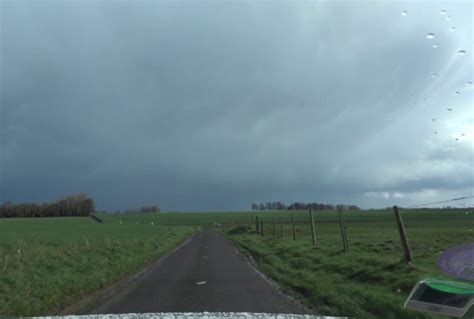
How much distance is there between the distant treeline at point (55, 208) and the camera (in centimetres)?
13300

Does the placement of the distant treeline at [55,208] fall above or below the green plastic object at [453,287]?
above

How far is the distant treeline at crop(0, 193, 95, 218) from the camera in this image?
133 m

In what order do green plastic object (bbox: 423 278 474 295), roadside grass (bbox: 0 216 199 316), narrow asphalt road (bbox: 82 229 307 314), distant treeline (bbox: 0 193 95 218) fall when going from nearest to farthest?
green plastic object (bbox: 423 278 474 295), narrow asphalt road (bbox: 82 229 307 314), roadside grass (bbox: 0 216 199 316), distant treeline (bbox: 0 193 95 218)

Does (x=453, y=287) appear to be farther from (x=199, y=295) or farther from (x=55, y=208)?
(x=55, y=208)

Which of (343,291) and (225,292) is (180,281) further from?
(343,291)

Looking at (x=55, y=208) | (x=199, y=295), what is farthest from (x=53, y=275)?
(x=55, y=208)

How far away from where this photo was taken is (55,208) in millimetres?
140750

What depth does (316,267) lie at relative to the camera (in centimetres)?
1412

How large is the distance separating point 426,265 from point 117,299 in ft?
27.8

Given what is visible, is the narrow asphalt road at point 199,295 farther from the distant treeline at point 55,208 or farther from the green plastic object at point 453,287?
the distant treeline at point 55,208

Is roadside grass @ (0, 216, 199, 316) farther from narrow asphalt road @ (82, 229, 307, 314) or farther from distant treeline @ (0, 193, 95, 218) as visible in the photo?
distant treeline @ (0, 193, 95, 218)

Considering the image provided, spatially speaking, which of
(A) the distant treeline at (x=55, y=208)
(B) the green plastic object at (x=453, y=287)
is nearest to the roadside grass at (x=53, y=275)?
(B) the green plastic object at (x=453, y=287)

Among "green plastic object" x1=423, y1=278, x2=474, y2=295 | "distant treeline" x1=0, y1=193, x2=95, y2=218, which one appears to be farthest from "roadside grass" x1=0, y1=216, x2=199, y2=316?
"distant treeline" x1=0, y1=193, x2=95, y2=218

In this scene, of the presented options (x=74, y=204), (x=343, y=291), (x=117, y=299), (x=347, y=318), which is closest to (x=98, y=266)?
(x=117, y=299)
